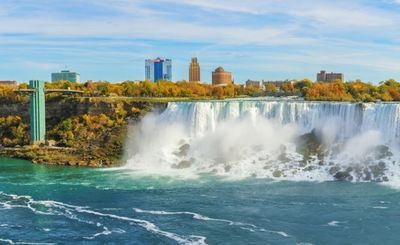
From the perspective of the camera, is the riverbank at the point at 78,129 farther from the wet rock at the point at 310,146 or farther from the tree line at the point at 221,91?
the wet rock at the point at 310,146

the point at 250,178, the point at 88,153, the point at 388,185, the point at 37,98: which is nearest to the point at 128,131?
the point at 88,153

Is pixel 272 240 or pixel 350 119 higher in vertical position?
pixel 350 119

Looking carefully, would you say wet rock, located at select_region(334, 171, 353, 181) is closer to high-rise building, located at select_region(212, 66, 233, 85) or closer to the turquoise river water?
the turquoise river water

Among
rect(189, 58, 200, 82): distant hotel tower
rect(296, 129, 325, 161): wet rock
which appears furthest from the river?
rect(189, 58, 200, 82): distant hotel tower

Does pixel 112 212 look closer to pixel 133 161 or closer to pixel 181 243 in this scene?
pixel 181 243

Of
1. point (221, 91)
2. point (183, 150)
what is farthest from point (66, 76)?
point (183, 150)

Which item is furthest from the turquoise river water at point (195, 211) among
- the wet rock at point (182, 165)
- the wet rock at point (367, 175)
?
the wet rock at point (182, 165)
